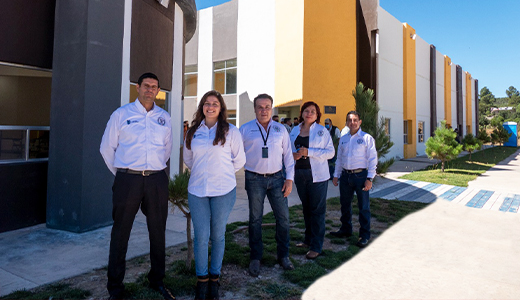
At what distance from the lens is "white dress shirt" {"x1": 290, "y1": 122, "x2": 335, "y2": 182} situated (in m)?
3.93

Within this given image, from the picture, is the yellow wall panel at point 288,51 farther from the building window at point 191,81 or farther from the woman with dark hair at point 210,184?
the woman with dark hair at point 210,184

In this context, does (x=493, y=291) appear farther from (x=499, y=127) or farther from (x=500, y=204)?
(x=499, y=127)

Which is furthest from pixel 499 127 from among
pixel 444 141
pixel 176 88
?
pixel 176 88

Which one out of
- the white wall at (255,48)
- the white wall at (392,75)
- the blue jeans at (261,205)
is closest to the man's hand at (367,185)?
the blue jeans at (261,205)

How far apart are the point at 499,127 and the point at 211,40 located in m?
23.7

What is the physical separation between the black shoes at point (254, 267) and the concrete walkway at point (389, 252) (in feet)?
1.98

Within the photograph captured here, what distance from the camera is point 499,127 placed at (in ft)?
85.1

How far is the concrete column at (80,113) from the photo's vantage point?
4.74 metres

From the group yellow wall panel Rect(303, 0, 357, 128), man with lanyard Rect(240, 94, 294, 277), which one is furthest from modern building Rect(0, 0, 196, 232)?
yellow wall panel Rect(303, 0, 357, 128)

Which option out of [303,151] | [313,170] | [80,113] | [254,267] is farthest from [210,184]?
[80,113]

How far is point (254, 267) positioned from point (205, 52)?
52.6 feet

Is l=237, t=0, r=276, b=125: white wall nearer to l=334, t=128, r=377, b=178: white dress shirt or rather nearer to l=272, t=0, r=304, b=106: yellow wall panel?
l=272, t=0, r=304, b=106: yellow wall panel

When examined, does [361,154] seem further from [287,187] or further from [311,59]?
[311,59]

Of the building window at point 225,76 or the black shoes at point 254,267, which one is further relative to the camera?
the building window at point 225,76
